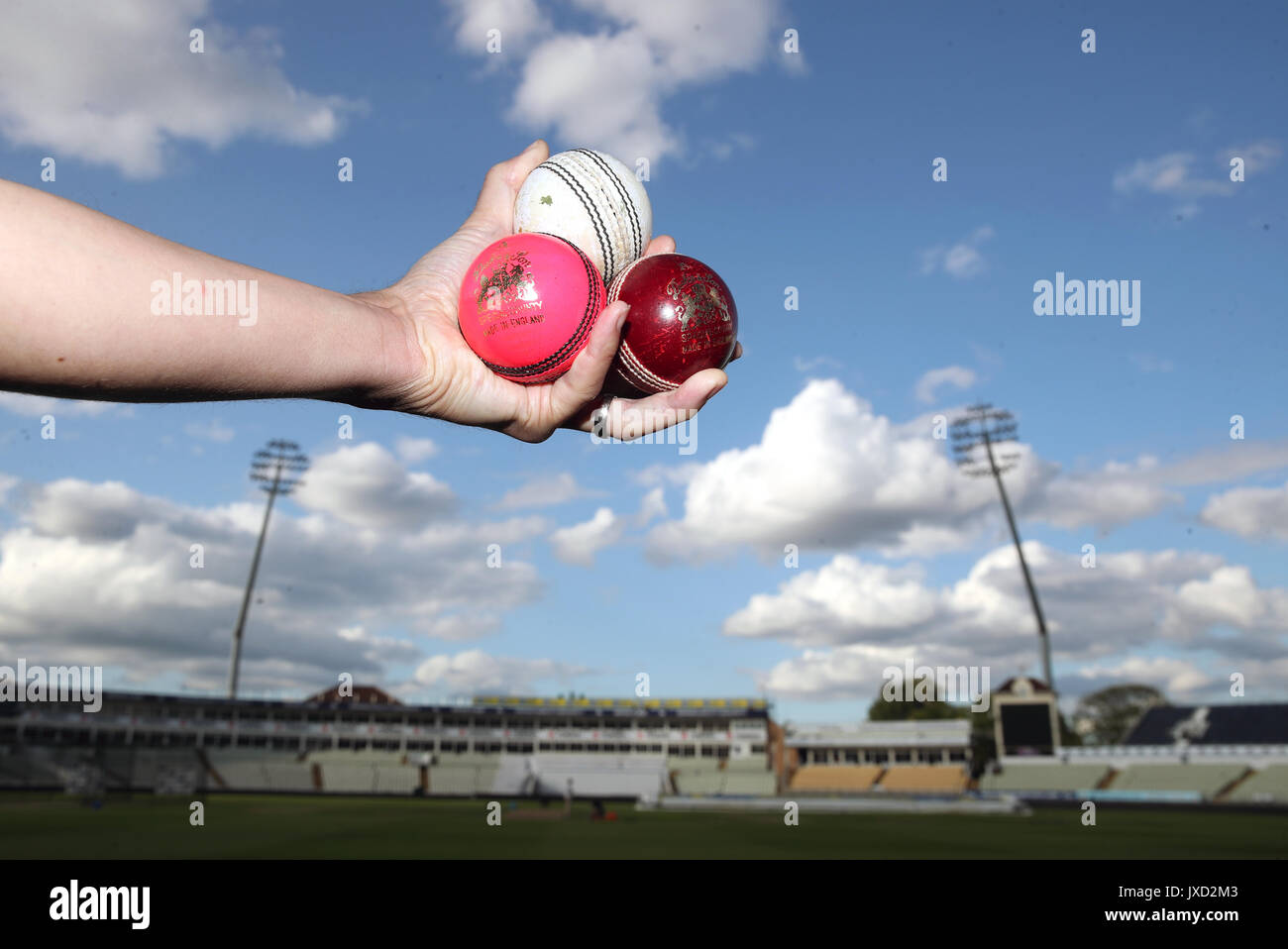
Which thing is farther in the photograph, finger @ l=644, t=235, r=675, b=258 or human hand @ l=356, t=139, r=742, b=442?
finger @ l=644, t=235, r=675, b=258

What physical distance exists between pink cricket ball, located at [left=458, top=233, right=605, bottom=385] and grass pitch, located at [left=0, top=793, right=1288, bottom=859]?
53.9 ft

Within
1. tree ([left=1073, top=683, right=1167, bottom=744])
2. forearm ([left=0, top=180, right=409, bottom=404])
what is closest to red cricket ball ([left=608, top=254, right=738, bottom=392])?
forearm ([left=0, top=180, right=409, bottom=404])

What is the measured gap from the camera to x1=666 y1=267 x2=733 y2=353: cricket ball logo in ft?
12.6

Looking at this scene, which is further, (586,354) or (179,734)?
(179,734)

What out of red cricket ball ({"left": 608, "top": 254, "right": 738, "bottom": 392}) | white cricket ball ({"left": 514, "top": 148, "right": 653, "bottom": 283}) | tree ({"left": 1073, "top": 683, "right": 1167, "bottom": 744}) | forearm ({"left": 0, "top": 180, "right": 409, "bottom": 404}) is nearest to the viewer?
forearm ({"left": 0, "top": 180, "right": 409, "bottom": 404})

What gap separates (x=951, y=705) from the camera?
83500mm

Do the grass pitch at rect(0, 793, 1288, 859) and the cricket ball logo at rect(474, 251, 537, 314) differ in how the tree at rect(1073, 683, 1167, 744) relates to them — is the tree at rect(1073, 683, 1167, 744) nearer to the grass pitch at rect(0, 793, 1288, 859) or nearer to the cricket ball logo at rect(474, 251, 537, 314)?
the grass pitch at rect(0, 793, 1288, 859)

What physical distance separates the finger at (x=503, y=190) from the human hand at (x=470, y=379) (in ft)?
1.12

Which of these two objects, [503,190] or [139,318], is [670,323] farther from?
[139,318]

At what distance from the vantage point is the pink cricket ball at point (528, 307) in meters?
3.29

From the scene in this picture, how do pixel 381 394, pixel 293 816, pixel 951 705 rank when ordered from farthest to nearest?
pixel 951 705
pixel 293 816
pixel 381 394
